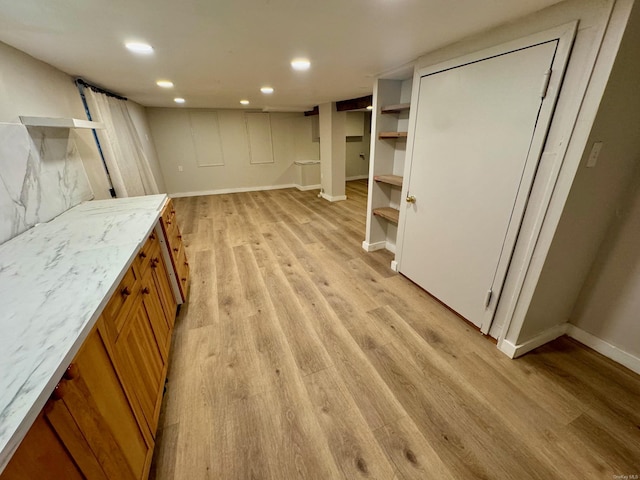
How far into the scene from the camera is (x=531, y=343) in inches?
69.6

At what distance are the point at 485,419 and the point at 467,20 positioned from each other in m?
2.21

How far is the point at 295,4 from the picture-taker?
1.20 m

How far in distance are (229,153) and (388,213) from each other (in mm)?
4818

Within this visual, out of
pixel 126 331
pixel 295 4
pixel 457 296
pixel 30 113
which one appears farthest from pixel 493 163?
pixel 30 113

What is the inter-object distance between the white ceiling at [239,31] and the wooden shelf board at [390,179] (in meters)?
1.04

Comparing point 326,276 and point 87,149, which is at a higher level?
point 87,149

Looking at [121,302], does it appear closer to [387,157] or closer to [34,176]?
[34,176]

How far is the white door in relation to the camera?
1465mm

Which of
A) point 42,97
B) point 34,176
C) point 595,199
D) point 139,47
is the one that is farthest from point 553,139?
point 42,97

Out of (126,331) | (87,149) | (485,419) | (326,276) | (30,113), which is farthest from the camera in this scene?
(326,276)

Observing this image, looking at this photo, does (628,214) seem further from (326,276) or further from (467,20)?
(326,276)

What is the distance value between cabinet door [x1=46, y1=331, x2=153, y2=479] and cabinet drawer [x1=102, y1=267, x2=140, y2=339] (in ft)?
0.36

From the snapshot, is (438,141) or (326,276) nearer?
(438,141)

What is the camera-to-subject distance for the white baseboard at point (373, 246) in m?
3.33
